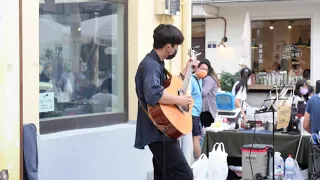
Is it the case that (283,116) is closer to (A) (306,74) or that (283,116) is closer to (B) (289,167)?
(B) (289,167)

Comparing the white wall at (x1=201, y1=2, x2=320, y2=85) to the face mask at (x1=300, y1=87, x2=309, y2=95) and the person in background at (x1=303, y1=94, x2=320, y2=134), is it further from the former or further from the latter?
the person in background at (x1=303, y1=94, x2=320, y2=134)

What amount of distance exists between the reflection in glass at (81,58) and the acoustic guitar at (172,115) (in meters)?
1.53

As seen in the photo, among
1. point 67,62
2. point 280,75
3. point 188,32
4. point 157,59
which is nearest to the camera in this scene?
point 157,59

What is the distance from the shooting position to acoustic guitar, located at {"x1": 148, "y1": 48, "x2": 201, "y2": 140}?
185 inches

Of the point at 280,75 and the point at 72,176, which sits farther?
the point at 280,75

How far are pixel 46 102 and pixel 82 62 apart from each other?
2.81 ft

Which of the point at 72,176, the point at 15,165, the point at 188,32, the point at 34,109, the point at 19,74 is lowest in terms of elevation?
the point at 72,176

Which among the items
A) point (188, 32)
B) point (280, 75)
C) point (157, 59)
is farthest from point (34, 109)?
point (280, 75)

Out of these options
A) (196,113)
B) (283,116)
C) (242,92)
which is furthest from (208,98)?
(283,116)

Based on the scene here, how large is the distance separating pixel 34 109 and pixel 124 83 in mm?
1851

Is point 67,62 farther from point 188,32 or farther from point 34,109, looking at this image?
point 188,32

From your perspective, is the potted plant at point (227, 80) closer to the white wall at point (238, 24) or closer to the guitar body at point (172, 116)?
the white wall at point (238, 24)

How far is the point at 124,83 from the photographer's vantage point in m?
7.08

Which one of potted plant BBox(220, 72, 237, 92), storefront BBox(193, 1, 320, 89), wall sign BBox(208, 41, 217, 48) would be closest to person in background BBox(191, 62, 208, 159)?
potted plant BBox(220, 72, 237, 92)
